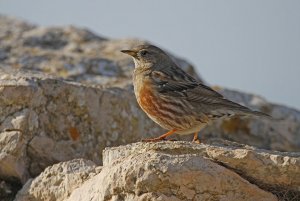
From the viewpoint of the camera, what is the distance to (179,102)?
28.5 ft

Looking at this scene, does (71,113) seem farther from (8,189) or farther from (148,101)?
(8,189)

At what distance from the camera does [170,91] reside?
28.7 feet

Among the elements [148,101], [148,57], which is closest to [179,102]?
[148,101]

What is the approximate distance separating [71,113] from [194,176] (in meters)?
3.27

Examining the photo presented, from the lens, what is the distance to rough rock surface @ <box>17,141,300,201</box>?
17.9ft

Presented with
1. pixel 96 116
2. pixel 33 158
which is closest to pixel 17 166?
pixel 33 158

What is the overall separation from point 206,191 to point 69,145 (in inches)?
119

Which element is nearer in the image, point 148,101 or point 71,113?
point 71,113

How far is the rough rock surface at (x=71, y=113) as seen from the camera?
7773 mm

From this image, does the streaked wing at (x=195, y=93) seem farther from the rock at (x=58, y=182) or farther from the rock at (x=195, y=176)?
the rock at (x=195, y=176)

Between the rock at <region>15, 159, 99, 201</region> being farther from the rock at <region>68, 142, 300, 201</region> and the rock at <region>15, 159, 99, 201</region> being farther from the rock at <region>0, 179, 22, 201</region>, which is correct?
the rock at <region>68, 142, 300, 201</region>

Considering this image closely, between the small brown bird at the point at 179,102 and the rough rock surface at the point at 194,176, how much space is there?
7.17ft

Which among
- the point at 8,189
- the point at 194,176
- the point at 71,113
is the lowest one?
the point at 8,189

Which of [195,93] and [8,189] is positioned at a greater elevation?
[195,93]
